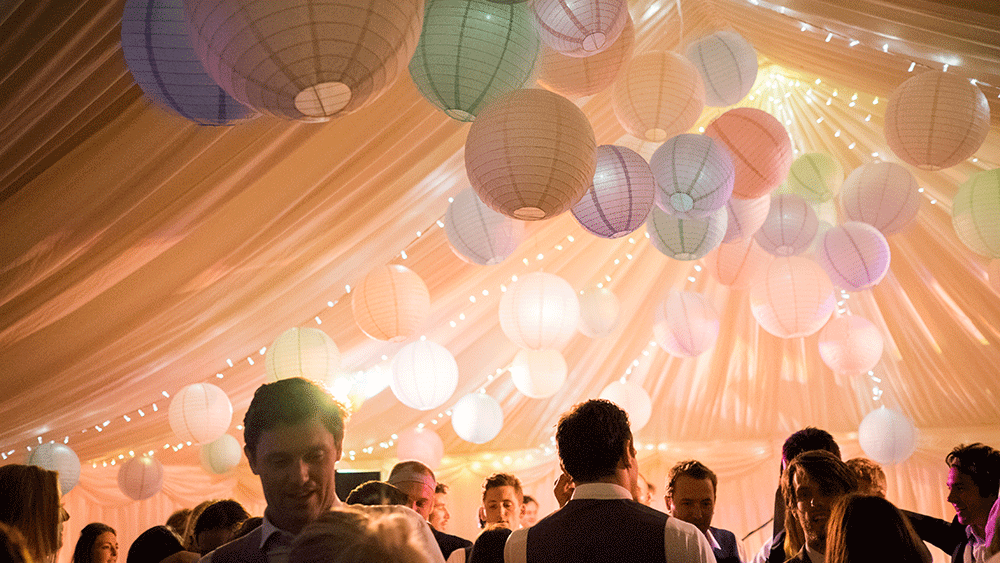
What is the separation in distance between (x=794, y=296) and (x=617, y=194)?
66.5 inches

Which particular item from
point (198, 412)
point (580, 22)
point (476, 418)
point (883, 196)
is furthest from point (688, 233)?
point (198, 412)

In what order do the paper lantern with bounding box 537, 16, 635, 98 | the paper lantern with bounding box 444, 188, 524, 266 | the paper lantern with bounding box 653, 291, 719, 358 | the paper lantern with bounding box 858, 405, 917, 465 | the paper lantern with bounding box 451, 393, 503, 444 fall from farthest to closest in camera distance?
the paper lantern with bounding box 858, 405, 917, 465
the paper lantern with bounding box 451, 393, 503, 444
the paper lantern with bounding box 653, 291, 719, 358
the paper lantern with bounding box 444, 188, 524, 266
the paper lantern with bounding box 537, 16, 635, 98

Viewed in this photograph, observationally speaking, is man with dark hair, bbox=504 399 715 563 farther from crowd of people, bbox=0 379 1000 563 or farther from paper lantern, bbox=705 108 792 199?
paper lantern, bbox=705 108 792 199

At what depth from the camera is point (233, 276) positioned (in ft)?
15.3

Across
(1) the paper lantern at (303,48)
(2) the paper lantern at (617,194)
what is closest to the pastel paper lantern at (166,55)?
(1) the paper lantern at (303,48)

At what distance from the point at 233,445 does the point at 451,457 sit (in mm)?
3246

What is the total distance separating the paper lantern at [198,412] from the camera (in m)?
5.25

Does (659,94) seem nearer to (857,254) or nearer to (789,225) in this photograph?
(789,225)

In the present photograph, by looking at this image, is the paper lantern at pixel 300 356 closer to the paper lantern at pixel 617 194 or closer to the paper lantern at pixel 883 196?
the paper lantern at pixel 617 194

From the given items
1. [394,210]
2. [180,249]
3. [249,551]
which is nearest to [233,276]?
[180,249]

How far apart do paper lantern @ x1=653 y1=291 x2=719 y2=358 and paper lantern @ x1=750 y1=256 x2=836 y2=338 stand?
25.0 inches

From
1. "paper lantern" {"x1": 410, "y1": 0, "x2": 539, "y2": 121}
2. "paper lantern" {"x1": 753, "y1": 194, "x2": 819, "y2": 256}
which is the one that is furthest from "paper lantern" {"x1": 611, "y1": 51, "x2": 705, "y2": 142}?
"paper lantern" {"x1": 753, "y1": 194, "x2": 819, "y2": 256}

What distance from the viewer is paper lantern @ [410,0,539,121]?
99.1 inches

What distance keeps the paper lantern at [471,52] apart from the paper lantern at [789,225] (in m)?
2.28
